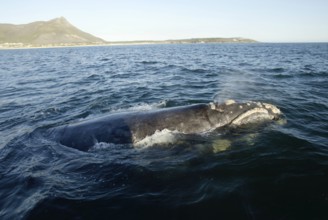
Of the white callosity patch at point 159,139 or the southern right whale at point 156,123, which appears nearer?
the white callosity patch at point 159,139

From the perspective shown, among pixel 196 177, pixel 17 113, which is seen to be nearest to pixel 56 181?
pixel 196 177

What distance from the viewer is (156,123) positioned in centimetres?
798

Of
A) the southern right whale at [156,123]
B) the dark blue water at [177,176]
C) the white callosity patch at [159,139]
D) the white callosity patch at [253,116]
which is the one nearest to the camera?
the dark blue water at [177,176]

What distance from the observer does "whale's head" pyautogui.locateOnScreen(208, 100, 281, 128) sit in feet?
26.9

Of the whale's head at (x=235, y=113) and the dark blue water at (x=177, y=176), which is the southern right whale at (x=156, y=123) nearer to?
the whale's head at (x=235, y=113)

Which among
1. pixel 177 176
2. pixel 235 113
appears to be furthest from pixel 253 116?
pixel 177 176

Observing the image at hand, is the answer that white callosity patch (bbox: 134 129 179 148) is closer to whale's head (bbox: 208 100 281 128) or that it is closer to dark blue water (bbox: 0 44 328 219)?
dark blue water (bbox: 0 44 328 219)

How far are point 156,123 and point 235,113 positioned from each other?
249cm

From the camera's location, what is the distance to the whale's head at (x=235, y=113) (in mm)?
8203

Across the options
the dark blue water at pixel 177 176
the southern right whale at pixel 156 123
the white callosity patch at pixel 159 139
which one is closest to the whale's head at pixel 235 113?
the southern right whale at pixel 156 123

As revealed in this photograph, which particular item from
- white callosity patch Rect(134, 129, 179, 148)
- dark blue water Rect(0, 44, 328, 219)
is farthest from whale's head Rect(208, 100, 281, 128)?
white callosity patch Rect(134, 129, 179, 148)

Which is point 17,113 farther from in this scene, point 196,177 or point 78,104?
point 196,177

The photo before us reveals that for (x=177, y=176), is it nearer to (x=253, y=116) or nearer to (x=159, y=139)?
(x=159, y=139)

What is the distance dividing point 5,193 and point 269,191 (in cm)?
572
